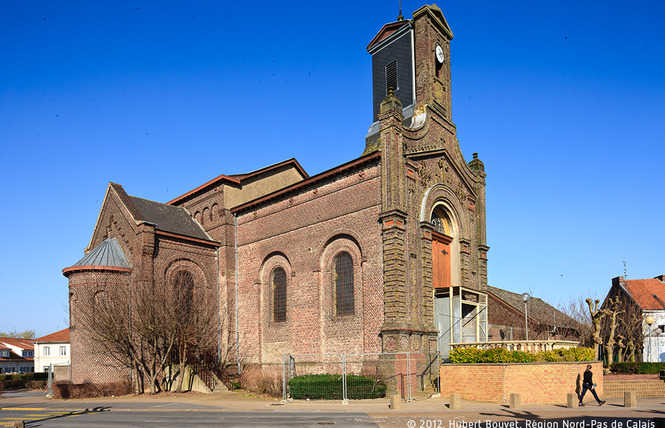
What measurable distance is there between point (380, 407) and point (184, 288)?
16.0 meters

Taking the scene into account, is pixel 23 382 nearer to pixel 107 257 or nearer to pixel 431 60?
pixel 107 257

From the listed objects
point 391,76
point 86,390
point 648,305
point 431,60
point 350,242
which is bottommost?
point 86,390

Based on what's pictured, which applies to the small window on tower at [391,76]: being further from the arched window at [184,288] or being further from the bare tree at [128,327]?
the bare tree at [128,327]

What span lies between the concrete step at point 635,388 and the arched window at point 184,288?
20769 millimetres

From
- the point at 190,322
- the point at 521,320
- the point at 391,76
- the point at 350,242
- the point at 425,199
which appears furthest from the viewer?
the point at 521,320

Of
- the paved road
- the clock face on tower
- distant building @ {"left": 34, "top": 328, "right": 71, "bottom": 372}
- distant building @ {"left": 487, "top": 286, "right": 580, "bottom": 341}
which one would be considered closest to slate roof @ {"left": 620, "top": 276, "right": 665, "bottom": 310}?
distant building @ {"left": 487, "top": 286, "right": 580, "bottom": 341}

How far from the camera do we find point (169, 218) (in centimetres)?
3525

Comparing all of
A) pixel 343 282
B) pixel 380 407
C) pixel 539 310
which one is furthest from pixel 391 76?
pixel 539 310

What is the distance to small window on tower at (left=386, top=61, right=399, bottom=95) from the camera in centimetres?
3303

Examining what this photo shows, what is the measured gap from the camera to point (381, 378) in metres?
23.6

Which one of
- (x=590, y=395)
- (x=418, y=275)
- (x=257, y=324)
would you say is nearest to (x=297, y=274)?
(x=257, y=324)

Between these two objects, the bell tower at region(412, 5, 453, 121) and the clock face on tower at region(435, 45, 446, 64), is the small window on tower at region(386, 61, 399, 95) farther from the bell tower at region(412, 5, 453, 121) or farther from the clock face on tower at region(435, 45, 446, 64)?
the clock face on tower at region(435, 45, 446, 64)

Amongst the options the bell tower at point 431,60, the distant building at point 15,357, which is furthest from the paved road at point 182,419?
the distant building at point 15,357

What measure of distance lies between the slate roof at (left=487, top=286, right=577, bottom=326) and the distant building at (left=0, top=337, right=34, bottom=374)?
66982 millimetres
